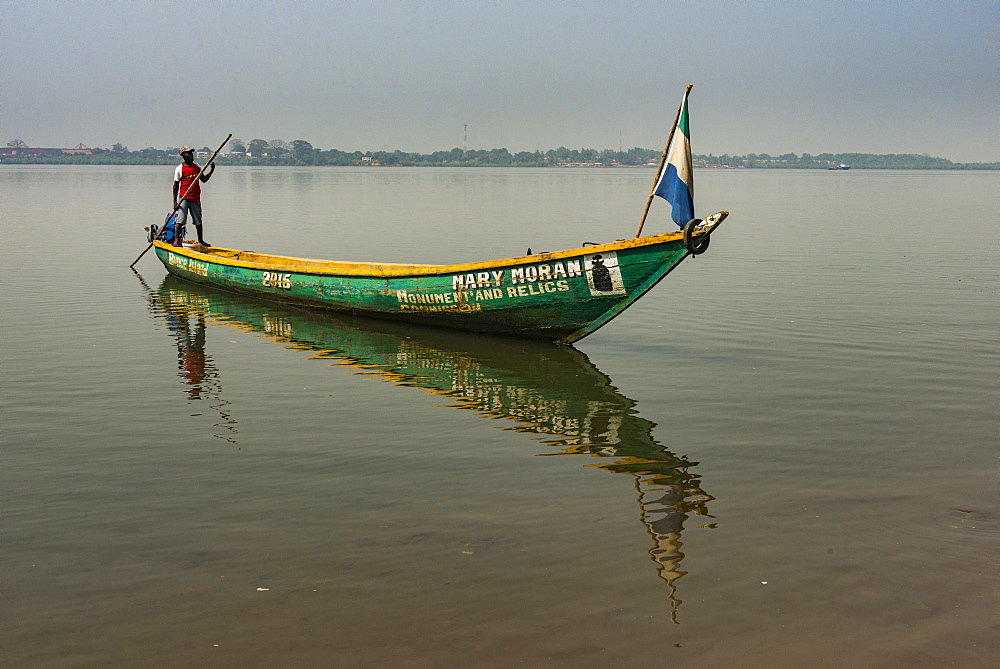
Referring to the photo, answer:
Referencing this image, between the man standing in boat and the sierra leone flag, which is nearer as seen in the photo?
the sierra leone flag

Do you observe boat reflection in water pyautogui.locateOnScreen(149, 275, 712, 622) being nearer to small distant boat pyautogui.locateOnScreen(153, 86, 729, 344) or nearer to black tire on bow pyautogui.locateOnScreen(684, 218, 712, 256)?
small distant boat pyautogui.locateOnScreen(153, 86, 729, 344)

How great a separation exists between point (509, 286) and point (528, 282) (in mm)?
335

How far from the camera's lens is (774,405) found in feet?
31.7

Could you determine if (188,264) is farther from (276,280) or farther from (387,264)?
(387,264)

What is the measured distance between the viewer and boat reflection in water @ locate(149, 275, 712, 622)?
7281 mm

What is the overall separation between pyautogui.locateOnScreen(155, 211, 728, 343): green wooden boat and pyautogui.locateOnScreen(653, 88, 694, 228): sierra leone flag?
295 mm

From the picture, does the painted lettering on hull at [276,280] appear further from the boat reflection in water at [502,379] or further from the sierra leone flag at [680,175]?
the sierra leone flag at [680,175]

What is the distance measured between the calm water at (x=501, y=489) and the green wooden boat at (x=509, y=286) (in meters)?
0.43

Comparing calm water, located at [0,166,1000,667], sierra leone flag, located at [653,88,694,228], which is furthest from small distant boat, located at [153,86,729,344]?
calm water, located at [0,166,1000,667]

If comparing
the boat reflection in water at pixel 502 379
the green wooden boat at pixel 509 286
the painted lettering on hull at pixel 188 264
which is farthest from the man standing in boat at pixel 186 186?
the green wooden boat at pixel 509 286

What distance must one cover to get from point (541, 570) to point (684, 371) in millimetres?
6069

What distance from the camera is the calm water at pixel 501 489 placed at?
4992 millimetres

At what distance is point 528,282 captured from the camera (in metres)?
11.9

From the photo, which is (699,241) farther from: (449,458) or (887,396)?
(449,458)
